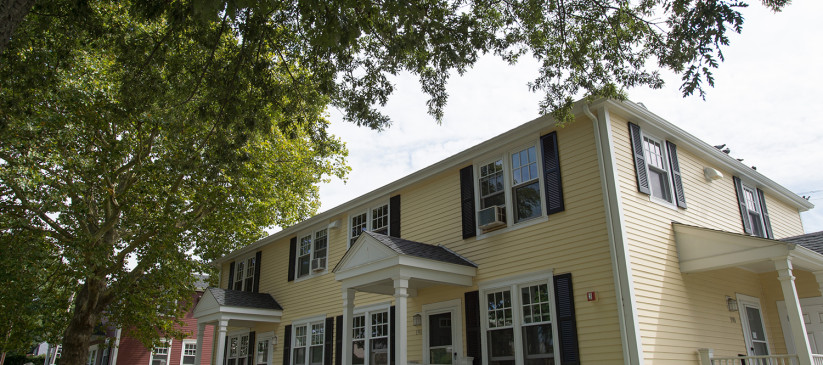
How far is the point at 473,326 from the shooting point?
389 inches

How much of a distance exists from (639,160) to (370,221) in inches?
264

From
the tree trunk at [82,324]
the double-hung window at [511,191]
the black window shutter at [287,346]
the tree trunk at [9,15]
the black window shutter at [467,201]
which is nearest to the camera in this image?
the tree trunk at [9,15]

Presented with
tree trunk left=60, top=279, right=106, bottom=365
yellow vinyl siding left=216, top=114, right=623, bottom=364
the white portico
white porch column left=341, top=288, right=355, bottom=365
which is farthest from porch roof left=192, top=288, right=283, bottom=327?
white porch column left=341, top=288, right=355, bottom=365

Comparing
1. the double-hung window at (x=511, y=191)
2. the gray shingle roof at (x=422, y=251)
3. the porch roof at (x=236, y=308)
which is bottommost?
the porch roof at (x=236, y=308)

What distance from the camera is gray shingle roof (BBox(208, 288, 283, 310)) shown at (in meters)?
15.0

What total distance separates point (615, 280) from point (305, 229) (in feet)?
32.3

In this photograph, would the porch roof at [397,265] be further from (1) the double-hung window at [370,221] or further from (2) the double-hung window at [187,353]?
(2) the double-hung window at [187,353]

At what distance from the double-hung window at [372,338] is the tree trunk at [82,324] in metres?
8.04

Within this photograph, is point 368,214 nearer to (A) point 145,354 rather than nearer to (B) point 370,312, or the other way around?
(B) point 370,312

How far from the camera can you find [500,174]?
1045cm

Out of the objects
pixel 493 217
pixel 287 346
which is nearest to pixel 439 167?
pixel 493 217

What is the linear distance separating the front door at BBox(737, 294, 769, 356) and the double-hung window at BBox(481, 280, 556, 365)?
3923 millimetres

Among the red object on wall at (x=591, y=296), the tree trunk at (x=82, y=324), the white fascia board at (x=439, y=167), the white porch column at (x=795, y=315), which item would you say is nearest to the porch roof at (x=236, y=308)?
the white fascia board at (x=439, y=167)

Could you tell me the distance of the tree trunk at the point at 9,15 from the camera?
14.1ft
